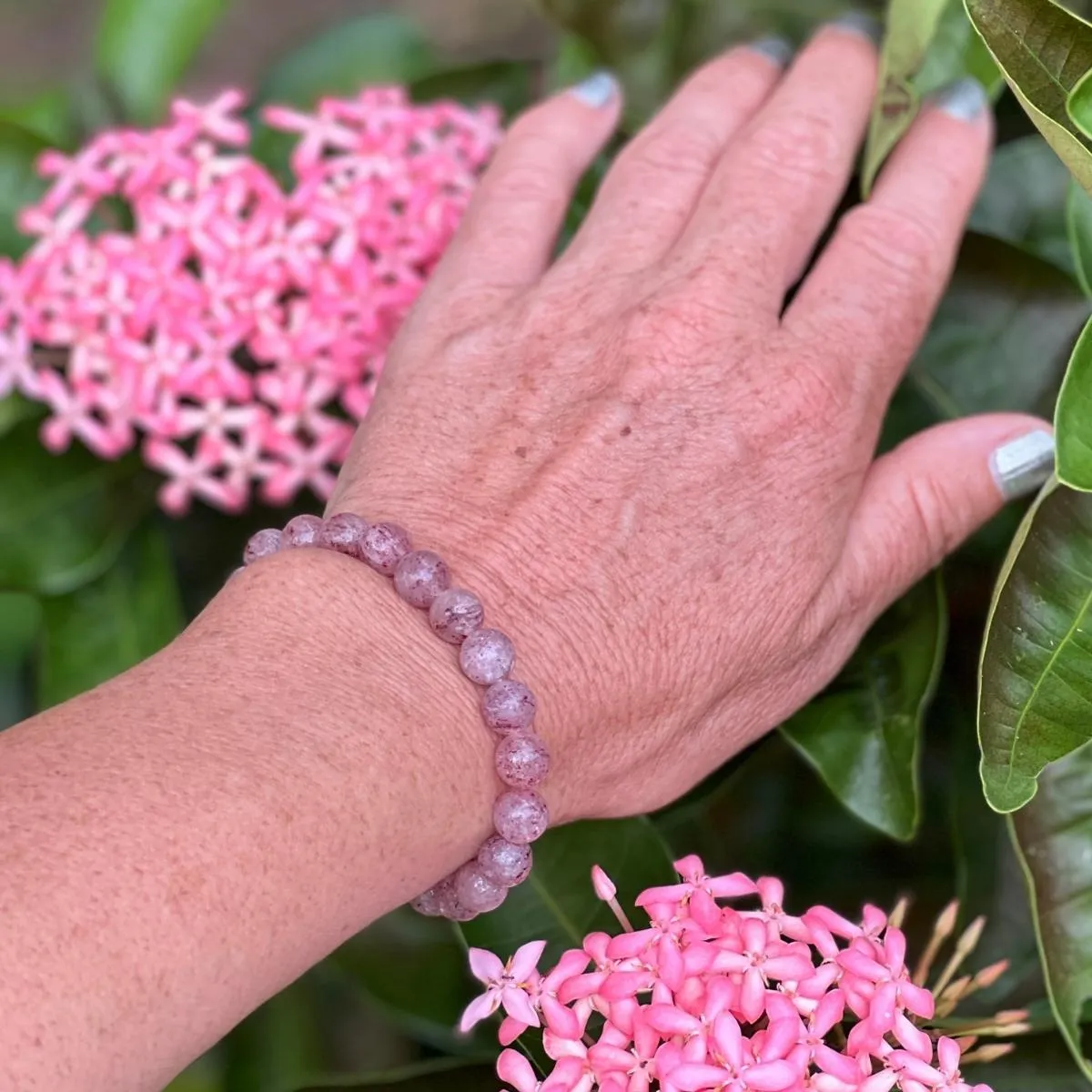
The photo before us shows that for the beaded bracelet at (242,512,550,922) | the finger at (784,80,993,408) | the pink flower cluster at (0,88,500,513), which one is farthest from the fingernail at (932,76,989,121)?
the beaded bracelet at (242,512,550,922)

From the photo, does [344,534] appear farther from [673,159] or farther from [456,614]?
[673,159]

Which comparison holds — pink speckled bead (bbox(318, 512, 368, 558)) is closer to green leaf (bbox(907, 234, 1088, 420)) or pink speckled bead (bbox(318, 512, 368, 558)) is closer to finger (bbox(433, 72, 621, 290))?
finger (bbox(433, 72, 621, 290))

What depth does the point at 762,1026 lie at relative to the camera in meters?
0.57

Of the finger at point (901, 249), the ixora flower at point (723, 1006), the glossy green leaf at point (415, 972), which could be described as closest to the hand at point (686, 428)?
the finger at point (901, 249)

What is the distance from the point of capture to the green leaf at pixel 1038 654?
1.91ft

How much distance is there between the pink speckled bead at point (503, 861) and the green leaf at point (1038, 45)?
431mm

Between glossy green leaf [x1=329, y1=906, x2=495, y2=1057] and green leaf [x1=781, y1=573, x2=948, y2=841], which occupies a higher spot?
green leaf [x1=781, y1=573, x2=948, y2=841]

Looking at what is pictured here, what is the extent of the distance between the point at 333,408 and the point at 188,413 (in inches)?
4.3

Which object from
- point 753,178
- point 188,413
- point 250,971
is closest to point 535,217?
point 753,178

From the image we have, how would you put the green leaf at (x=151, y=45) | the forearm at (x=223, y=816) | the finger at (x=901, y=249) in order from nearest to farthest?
the forearm at (x=223, y=816)
the finger at (x=901, y=249)
the green leaf at (x=151, y=45)

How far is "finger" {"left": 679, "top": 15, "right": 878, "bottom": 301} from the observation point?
0.83 meters

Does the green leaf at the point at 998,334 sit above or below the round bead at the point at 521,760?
above

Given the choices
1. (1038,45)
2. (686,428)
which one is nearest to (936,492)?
(686,428)

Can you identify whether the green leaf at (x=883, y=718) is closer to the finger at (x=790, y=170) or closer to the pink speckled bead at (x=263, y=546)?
the finger at (x=790, y=170)
